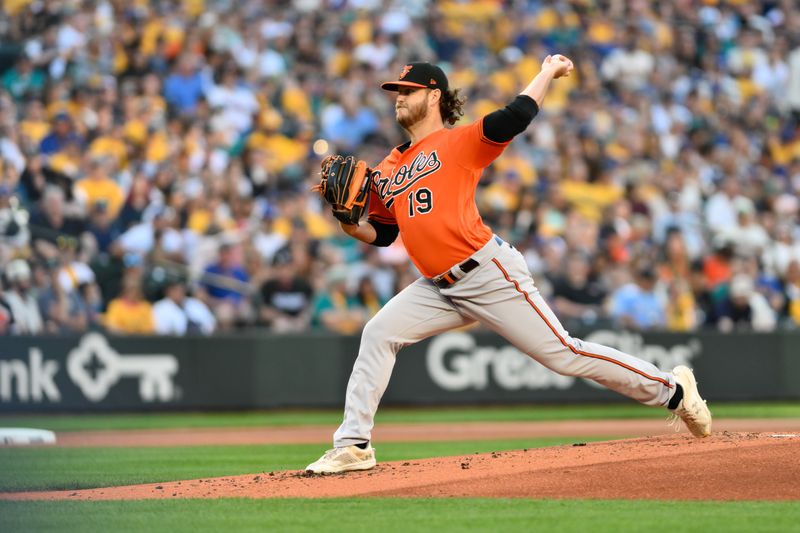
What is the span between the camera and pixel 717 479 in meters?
6.44

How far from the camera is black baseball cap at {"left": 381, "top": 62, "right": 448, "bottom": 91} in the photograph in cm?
694

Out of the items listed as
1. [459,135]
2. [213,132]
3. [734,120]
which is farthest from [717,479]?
[734,120]

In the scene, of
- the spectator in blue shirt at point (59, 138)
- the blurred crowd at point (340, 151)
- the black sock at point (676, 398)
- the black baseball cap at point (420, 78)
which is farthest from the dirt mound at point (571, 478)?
the spectator in blue shirt at point (59, 138)

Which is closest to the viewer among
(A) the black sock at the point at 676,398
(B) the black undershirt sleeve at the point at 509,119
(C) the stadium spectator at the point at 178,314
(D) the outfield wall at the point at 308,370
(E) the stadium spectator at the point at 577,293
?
(B) the black undershirt sleeve at the point at 509,119

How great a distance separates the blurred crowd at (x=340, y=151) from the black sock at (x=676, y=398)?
7426 millimetres

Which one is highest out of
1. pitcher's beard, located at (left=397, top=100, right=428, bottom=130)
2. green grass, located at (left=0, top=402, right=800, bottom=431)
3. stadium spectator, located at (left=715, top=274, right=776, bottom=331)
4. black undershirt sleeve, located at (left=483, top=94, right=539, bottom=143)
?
pitcher's beard, located at (left=397, top=100, right=428, bottom=130)

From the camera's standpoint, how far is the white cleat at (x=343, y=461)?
6.89 m

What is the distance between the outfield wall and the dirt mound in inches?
256

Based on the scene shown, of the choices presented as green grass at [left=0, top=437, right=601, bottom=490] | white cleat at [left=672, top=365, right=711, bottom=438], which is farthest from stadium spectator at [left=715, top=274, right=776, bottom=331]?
white cleat at [left=672, top=365, right=711, bottom=438]

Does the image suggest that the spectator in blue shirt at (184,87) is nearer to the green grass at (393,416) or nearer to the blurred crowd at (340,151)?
the blurred crowd at (340,151)

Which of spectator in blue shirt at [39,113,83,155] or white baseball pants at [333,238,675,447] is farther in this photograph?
spectator in blue shirt at [39,113,83,155]

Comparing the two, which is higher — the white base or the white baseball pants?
the white baseball pants

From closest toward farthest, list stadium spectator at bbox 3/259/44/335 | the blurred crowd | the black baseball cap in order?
the black baseball cap
stadium spectator at bbox 3/259/44/335
the blurred crowd

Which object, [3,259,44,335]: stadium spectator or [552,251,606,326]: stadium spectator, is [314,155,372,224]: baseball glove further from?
[552,251,606,326]: stadium spectator
